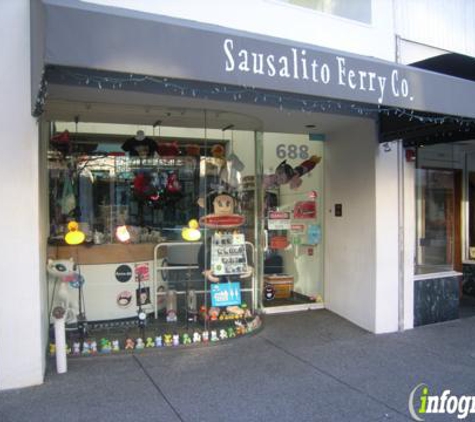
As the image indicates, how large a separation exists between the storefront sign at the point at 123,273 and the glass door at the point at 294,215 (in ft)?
7.15

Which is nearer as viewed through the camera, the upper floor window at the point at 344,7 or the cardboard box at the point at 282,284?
the upper floor window at the point at 344,7

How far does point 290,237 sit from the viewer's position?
732cm

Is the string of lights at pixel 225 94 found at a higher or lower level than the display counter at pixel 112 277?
higher

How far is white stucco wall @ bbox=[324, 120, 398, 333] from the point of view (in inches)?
233

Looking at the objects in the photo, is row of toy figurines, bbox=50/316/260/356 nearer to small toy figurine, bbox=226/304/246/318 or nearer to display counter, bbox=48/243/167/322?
small toy figurine, bbox=226/304/246/318

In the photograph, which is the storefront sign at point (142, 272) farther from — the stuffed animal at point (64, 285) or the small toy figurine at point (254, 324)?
the small toy figurine at point (254, 324)

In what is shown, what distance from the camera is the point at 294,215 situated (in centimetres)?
726

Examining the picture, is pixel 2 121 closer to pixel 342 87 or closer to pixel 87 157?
pixel 87 157

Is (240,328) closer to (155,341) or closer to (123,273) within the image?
(155,341)

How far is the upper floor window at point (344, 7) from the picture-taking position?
19.8 ft

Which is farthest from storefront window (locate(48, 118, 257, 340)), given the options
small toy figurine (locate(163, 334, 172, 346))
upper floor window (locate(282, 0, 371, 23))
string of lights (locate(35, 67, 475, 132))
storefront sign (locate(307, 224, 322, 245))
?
upper floor window (locate(282, 0, 371, 23))

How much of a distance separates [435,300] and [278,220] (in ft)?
8.39

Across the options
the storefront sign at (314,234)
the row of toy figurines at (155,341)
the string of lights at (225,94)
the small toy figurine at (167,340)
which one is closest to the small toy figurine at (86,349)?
the row of toy figurines at (155,341)

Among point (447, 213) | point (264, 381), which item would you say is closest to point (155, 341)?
point (264, 381)
